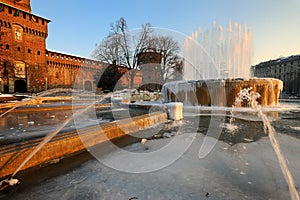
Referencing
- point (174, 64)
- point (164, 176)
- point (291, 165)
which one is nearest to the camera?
point (164, 176)

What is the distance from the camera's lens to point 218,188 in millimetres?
2260

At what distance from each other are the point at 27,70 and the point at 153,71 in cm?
2575

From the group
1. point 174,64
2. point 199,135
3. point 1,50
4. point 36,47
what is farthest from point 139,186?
Answer: point 36,47

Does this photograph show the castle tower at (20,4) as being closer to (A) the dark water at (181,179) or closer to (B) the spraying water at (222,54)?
(B) the spraying water at (222,54)

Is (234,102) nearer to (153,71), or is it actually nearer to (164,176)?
(164,176)

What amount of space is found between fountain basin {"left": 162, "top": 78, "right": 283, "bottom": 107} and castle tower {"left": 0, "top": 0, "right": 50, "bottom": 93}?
34.3m

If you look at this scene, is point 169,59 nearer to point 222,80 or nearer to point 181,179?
point 222,80

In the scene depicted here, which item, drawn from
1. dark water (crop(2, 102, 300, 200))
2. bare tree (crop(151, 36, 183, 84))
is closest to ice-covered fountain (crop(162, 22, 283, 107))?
dark water (crop(2, 102, 300, 200))

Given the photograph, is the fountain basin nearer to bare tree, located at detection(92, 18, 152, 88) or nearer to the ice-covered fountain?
the ice-covered fountain

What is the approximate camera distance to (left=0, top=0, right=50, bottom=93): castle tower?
31.8 m

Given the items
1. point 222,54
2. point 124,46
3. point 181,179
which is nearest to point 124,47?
point 124,46

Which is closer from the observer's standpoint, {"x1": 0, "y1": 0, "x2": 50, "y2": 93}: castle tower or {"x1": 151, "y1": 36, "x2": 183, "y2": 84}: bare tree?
{"x1": 0, "y1": 0, "x2": 50, "y2": 93}: castle tower

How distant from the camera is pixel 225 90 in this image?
41.0ft

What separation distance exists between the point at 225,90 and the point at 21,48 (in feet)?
129
